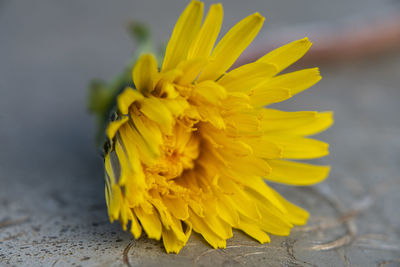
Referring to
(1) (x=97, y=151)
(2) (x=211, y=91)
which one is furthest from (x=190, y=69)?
(1) (x=97, y=151)

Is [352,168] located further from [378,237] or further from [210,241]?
[210,241]

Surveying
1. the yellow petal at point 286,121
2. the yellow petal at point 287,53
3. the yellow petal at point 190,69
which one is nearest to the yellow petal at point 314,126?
the yellow petal at point 286,121

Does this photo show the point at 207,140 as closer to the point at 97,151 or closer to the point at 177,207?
the point at 177,207

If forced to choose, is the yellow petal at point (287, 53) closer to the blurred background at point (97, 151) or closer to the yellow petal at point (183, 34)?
the yellow petal at point (183, 34)

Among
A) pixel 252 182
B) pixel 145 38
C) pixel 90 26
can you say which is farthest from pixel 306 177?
pixel 90 26

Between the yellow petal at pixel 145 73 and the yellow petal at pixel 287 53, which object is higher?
the yellow petal at pixel 145 73

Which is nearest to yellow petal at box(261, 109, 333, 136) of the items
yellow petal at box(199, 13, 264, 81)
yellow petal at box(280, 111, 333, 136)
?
yellow petal at box(280, 111, 333, 136)

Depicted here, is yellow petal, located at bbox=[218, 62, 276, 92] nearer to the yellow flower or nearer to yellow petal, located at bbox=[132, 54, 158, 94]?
the yellow flower
